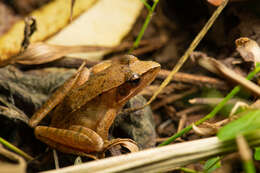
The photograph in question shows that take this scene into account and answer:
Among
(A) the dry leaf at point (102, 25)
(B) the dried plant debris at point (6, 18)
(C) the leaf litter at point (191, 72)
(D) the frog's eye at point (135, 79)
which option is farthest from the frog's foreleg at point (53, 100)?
(B) the dried plant debris at point (6, 18)

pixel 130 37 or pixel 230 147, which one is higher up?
pixel 130 37

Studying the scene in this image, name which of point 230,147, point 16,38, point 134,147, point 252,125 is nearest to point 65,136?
point 134,147

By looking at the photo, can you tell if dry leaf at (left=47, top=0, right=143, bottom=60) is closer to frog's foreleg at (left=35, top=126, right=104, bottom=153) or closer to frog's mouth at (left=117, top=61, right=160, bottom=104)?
frog's mouth at (left=117, top=61, right=160, bottom=104)

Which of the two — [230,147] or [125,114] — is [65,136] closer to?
[125,114]

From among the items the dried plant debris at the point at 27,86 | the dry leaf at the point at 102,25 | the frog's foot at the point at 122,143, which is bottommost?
the frog's foot at the point at 122,143

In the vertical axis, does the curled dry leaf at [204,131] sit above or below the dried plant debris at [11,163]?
above

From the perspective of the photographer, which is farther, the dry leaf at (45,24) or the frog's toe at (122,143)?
the dry leaf at (45,24)

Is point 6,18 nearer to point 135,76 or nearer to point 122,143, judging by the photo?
point 135,76

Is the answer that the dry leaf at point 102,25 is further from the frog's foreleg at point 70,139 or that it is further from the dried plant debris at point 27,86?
the frog's foreleg at point 70,139
